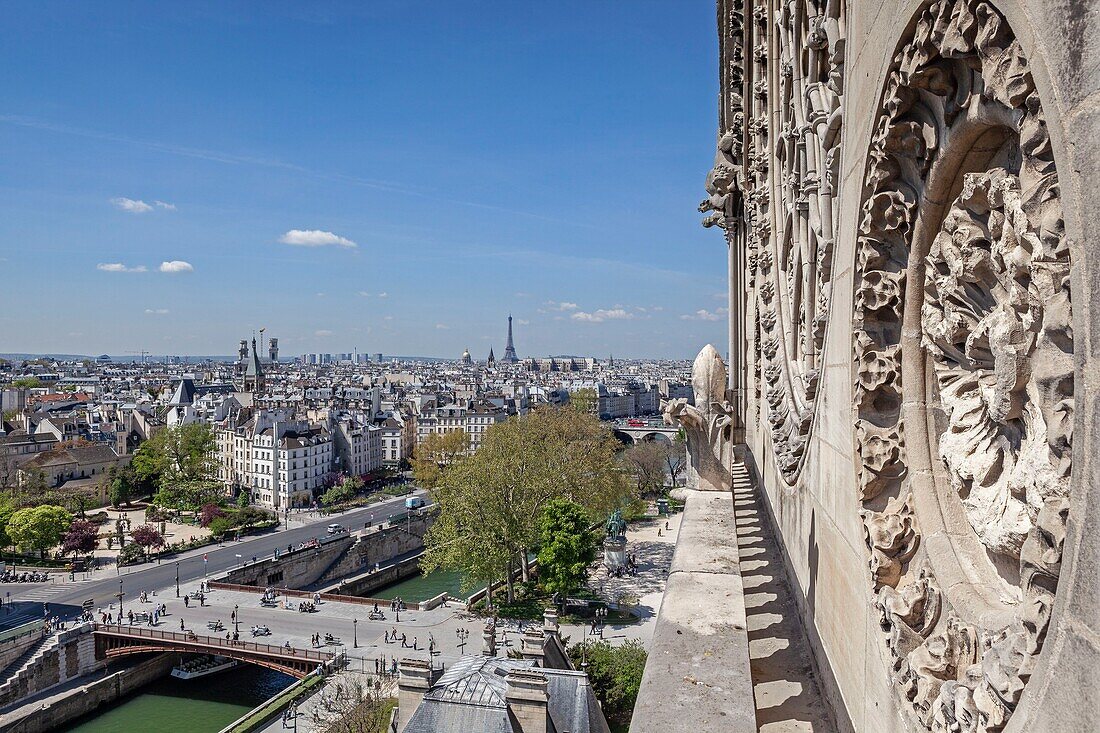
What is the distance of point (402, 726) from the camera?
12672 mm

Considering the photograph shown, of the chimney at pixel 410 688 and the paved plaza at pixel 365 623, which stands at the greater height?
the chimney at pixel 410 688

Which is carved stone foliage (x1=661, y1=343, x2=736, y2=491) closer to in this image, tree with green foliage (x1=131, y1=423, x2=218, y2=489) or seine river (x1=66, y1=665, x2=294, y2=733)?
seine river (x1=66, y1=665, x2=294, y2=733)

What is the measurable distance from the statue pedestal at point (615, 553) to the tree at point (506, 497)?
1672 mm

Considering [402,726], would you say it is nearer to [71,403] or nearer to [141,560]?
Answer: [141,560]

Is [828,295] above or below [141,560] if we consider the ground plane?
above

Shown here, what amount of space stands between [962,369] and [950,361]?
0.09 m

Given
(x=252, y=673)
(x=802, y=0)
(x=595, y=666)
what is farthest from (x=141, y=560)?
(x=802, y=0)

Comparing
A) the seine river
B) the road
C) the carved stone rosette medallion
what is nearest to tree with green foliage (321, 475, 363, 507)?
the road

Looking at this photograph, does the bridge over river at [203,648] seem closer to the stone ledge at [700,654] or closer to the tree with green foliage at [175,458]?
the stone ledge at [700,654]

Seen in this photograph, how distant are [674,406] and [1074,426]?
5.69m

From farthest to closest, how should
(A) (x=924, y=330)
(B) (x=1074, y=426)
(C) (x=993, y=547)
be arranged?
(A) (x=924, y=330)
(C) (x=993, y=547)
(B) (x=1074, y=426)

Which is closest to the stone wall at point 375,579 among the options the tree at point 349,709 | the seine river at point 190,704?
the seine river at point 190,704

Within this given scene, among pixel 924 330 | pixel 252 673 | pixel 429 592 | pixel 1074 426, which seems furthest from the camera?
pixel 429 592

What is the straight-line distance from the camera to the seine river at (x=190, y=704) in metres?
22.1
